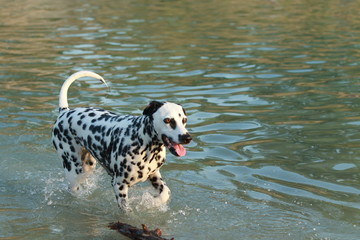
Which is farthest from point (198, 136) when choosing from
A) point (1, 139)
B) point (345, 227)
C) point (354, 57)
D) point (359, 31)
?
point (359, 31)


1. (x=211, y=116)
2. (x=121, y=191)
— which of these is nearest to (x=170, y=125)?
(x=121, y=191)

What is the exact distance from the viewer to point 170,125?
23.3 feet

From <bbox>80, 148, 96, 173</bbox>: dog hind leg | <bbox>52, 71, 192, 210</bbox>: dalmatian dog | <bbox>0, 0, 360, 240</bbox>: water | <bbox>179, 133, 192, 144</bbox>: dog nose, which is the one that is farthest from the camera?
<bbox>80, 148, 96, 173</bbox>: dog hind leg

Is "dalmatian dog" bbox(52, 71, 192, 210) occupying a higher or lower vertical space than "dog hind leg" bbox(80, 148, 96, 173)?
higher

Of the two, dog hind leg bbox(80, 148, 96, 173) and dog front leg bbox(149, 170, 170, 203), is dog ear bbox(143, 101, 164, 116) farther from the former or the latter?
dog hind leg bbox(80, 148, 96, 173)

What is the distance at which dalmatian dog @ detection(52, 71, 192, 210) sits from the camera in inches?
281

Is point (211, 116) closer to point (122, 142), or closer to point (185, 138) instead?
point (122, 142)

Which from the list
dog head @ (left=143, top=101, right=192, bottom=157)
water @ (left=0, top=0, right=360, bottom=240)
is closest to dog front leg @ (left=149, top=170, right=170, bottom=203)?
Result: water @ (left=0, top=0, right=360, bottom=240)

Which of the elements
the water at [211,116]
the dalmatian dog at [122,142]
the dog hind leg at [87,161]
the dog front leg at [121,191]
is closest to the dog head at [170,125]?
the dalmatian dog at [122,142]

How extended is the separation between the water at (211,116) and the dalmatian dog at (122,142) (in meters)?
0.46

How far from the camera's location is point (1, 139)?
1118 centimetres

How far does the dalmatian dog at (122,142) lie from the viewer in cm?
714

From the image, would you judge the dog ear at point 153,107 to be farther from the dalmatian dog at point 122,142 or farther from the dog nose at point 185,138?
the dog nose at point 185,138

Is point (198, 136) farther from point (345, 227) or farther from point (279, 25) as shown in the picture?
point (279, 25)
